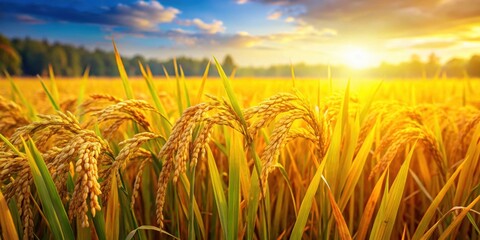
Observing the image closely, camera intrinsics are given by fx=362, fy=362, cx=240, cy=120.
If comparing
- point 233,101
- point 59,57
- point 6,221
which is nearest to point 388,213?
point 233,101

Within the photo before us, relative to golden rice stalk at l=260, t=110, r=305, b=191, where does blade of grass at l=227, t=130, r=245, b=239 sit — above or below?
below

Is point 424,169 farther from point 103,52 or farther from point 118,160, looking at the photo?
point 103,52

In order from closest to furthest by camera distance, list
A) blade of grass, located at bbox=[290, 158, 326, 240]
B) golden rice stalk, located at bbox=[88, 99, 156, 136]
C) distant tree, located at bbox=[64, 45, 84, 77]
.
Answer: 1. golden rice stalk, located at bbox=[88, 99, 156, 136]
2. blade of grass, located at bbox=[290, 158, 326, 240]
3. distant tree, located at bbox=[64, 45, 84, 77]

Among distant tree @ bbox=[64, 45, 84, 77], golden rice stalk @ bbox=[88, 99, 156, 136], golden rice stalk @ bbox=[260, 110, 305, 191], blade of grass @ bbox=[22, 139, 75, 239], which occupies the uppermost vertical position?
distant tree @ bbox=[64, 45, 84, 77]

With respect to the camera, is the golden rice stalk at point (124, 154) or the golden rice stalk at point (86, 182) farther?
the golden rice stalk at point (124, 154)

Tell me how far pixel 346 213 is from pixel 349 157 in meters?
0.66

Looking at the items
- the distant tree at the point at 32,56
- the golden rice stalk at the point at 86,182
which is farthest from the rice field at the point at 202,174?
the distant tree at the point at 32,56

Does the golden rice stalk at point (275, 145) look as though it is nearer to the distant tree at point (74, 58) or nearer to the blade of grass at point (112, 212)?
the blade of grass at point (112, 212)

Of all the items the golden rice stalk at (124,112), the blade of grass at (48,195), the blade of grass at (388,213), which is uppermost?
the golden rice stalk at (124,112)

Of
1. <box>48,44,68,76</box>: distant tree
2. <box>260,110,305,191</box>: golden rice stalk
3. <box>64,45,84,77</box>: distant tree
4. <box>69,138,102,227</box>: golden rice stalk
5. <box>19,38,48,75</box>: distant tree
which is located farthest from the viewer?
<box>64,45,84,77</box>: distant tree

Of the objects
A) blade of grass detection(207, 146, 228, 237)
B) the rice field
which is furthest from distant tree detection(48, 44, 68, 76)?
blade of grass detection(207, 146, 228, 237)

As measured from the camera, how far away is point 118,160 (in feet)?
3.88

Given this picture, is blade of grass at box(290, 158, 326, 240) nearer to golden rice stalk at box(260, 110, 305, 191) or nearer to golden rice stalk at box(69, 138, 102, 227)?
golden rice stalk at box(260, 110, 305, 191)

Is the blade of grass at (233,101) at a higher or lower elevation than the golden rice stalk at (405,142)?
higher
